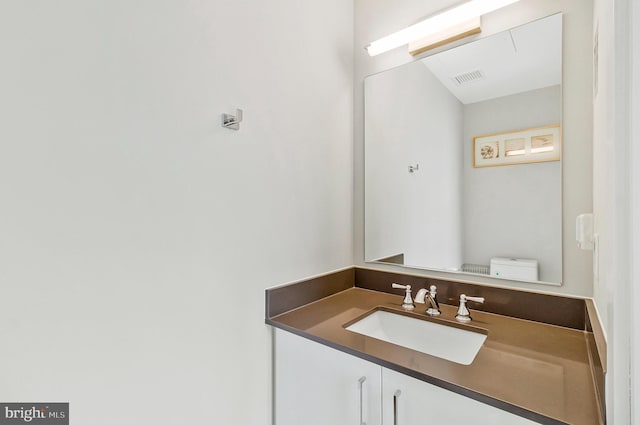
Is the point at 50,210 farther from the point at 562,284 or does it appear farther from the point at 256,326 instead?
the point at 562,284

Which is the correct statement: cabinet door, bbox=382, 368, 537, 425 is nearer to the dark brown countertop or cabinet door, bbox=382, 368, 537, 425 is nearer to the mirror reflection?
the dark brown countertop

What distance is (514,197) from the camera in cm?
121

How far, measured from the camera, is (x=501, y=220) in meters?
1.24

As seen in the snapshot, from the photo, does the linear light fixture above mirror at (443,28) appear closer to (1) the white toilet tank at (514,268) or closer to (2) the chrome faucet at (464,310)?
(1) the white toilet tank at (514,268)

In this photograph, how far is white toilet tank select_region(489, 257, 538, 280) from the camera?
3.80 feet

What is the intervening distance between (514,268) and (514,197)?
292 millimetres

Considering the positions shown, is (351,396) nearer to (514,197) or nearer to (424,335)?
(424,335)

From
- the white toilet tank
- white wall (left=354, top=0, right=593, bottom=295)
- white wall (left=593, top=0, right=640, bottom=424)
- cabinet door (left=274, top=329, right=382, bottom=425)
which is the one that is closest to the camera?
white wall (left=593, top=0, right=640, bottom=424)

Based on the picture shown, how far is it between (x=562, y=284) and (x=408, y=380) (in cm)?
74

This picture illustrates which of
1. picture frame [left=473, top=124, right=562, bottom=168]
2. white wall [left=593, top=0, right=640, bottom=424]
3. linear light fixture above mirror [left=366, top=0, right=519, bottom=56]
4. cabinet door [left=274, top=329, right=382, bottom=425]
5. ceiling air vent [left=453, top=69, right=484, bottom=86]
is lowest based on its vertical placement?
cabinet door [left=274, top=329, right=382, bottom=425]

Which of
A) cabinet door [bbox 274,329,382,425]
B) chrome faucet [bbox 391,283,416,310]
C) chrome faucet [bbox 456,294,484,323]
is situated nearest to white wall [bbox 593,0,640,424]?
cabinet door [bbox 274,329,382,425]

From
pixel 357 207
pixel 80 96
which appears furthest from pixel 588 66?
pixel 80 96

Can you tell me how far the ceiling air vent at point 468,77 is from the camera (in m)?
1.29

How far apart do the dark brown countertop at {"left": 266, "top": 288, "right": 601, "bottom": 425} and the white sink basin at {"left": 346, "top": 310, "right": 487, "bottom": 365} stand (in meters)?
0.04
